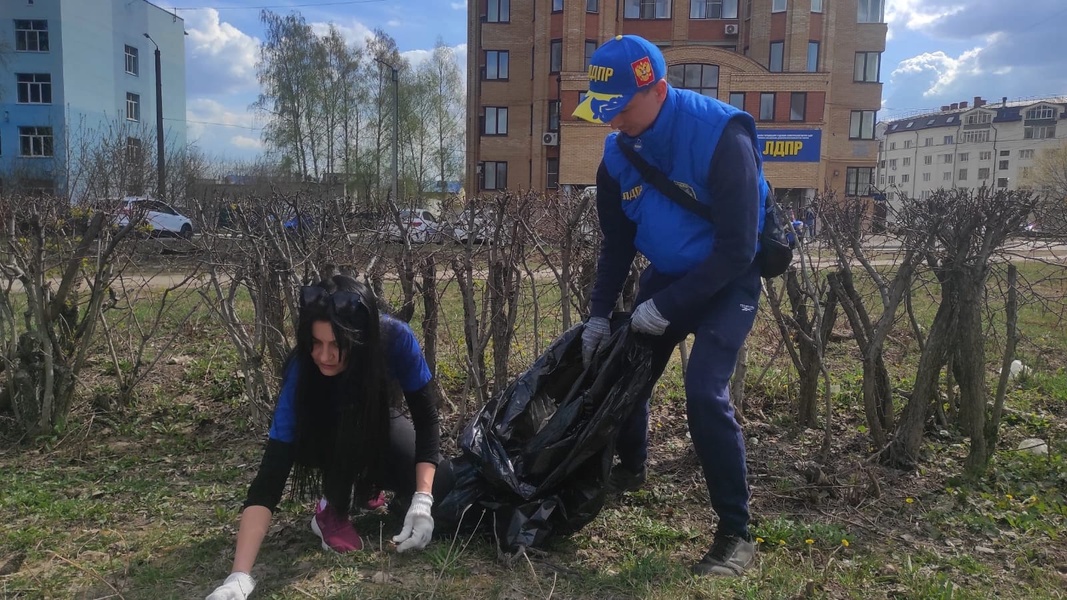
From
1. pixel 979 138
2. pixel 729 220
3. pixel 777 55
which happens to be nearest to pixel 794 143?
pixel 777 55

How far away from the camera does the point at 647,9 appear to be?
107 ft

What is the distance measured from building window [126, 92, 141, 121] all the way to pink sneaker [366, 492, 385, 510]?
124ft

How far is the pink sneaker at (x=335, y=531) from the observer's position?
248 cm

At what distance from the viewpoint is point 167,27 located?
119 ft

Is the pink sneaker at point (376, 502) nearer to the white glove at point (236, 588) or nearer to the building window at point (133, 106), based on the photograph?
the white glove at point (236, 588)

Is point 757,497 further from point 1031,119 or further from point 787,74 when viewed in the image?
point 1031,119

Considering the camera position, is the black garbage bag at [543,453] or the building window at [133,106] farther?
the building window at [133,106]

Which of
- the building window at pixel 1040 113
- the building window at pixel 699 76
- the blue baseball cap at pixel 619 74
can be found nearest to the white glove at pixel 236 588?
the blue baseball cap at pixel 619 74

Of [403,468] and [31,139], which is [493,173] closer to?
[31,139]

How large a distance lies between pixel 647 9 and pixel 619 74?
3292cm

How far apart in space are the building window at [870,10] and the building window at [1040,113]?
49835mm

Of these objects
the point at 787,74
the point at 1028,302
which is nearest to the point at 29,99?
the point at 787,74

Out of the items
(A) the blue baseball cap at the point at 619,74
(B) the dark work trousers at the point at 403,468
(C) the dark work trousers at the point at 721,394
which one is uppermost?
(A) the blue baseball cap at the point at 619,74

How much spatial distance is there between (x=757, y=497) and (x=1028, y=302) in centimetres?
168
